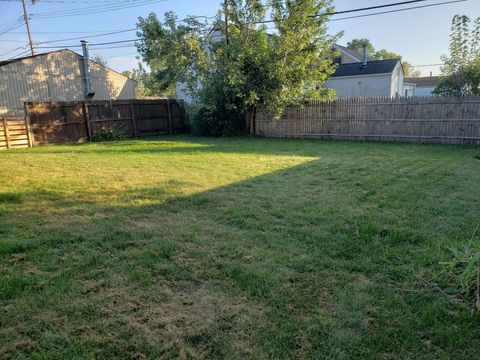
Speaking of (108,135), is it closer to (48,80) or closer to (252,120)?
(252,120)

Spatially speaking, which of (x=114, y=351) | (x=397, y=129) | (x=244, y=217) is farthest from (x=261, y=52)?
(x=114, y=351)

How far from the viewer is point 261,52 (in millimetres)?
12305

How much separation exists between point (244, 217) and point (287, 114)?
9.95 meters

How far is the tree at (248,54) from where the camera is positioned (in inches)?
481

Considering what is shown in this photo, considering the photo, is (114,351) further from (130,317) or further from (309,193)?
(309,193)

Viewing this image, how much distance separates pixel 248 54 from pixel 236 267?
433 inches

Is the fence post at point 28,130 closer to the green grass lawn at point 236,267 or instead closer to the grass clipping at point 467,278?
the green grass lawn at point 236,267

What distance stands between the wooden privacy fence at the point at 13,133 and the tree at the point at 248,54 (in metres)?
5.46

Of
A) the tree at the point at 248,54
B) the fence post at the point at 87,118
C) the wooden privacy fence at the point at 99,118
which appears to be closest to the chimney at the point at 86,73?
the wooden privacy fence at the point at 99,118

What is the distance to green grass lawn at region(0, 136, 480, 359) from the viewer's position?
1.88 m

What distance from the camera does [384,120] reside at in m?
11.2

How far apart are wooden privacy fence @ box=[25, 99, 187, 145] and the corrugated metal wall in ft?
18.3

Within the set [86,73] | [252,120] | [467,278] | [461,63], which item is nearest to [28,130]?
[86,73]

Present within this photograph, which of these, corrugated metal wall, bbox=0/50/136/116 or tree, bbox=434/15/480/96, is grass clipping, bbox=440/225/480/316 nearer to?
tree, bbox=434/15/480/96
